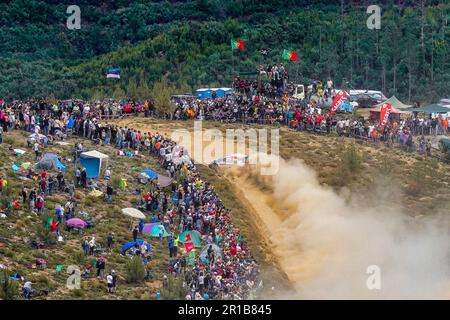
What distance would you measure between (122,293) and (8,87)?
190 feet

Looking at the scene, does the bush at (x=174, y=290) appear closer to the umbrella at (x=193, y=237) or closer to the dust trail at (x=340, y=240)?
the dust trail at (x=340, y=240)

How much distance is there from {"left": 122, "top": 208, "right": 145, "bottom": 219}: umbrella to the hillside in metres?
31.0

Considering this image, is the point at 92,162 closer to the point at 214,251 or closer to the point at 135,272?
the point at 214,251

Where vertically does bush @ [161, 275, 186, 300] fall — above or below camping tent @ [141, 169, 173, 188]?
below

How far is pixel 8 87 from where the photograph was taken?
120938 mm

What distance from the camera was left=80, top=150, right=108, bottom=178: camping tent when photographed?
3219 inches

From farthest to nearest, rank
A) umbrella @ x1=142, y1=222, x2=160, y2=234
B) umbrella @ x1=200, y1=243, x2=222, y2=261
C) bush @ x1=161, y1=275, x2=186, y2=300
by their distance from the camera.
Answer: umbrella @ x1=142, y1=222, x2=160, y2=234 → umbrella @ x1=200, y1=243, x2=222, y2=261 → bush @ x1=161, y1=275, x2=186, y2=300

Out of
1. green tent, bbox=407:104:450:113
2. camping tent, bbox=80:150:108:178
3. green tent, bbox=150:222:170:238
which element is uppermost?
green tent, bbox=407:104:450:113

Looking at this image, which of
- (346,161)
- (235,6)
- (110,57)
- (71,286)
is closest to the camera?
(71,286)

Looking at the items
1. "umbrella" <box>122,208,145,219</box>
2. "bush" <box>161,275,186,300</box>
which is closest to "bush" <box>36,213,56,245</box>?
"umbrella" <box>122,208,145,219</box>

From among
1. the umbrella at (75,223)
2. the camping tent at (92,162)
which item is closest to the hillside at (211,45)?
the camping tent at (92,162)

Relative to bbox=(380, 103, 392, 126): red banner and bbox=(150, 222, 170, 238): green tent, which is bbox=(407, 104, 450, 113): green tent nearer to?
bbox=(380, 103, 392, 126): red banner

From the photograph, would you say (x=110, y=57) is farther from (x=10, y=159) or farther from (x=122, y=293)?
(x=122, y=293)
